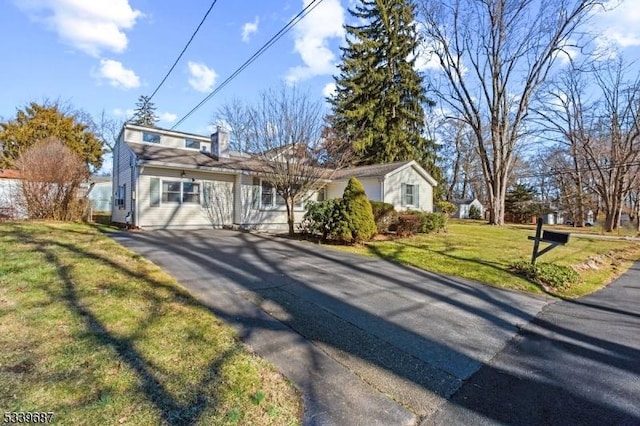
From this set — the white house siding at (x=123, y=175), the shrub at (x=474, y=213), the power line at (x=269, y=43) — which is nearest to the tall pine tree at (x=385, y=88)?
the power line at (x=269, y=43)

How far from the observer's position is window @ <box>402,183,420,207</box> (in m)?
18.2

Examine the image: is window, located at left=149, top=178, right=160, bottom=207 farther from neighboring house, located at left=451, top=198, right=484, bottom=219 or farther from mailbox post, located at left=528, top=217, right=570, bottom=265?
neighboring house, located at left=451, top=198, right=484, bottom=219

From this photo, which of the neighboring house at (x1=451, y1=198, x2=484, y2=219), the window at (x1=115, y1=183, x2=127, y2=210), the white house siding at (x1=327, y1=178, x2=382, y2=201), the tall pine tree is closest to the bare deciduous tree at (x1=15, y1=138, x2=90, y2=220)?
the window at (x1=115, y1=183, x2=127, y2=210)

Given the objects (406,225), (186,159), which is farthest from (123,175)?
(406,225)

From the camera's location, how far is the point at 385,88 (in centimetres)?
2641

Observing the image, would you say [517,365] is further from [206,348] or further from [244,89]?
[244,89]

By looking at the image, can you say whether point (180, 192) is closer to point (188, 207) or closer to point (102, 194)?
point (188, 207)

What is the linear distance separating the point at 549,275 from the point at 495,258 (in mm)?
2173

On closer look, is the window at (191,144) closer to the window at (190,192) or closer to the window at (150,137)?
the window at (150,137)

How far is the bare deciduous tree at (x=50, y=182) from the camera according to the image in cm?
1300

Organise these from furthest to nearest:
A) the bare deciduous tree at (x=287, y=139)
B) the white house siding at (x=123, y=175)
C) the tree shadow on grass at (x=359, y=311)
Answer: the white house siding at (x=123, y=175) → the bare deciduous tree at (x=287, y=139) → the tree shadow on grass at (x=359, y=311)

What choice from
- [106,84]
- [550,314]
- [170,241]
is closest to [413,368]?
[550,314]

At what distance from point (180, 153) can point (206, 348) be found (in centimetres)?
1423

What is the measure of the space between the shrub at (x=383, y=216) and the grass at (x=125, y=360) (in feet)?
30.3
